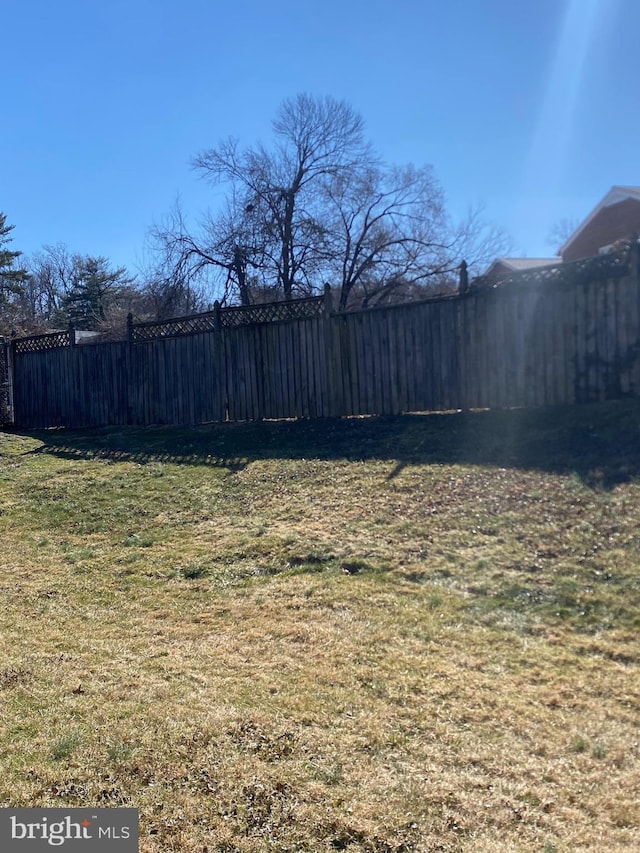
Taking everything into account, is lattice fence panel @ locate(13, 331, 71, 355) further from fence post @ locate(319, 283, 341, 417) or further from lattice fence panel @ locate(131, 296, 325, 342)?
fence post @ locate(319, 283, 341, 417)

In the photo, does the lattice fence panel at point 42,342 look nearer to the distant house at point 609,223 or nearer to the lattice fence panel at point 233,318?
the lattice fence panel at point 233,318

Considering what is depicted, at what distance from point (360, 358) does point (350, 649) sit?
6.51 metres

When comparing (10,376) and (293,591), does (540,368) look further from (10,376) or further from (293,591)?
(10,376)

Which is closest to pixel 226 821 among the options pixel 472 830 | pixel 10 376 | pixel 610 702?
pixel 472 830

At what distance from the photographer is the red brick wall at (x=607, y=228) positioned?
2084cm

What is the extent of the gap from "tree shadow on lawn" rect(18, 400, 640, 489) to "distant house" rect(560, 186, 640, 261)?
14660mm

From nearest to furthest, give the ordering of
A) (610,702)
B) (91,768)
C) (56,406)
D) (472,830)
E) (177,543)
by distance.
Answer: (472,830) < (91,768) < (610,702) < (177,543) < (56,406)

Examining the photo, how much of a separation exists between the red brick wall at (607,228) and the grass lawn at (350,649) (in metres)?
16.2

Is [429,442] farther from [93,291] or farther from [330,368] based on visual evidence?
[93,291]

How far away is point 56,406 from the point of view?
13.4 m

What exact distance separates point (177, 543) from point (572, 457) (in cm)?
382

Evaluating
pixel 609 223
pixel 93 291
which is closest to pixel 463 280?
pixel 609 223

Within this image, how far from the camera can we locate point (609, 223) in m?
22.0

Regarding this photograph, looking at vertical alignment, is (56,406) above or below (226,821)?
above
